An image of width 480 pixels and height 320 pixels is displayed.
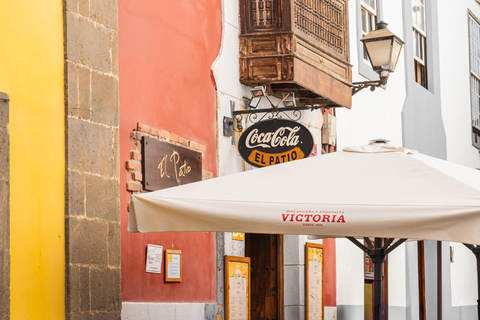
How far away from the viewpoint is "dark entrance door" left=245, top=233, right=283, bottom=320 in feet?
37.6

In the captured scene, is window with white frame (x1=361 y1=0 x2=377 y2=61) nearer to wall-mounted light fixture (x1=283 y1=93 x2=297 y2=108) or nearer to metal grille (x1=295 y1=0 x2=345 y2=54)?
metal grille (x1=295 y1=0 x2=345 y2=54)

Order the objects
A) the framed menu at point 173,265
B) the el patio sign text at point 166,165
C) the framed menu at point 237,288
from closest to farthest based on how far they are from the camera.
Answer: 1. the el patio sign text at point 166,165
2. the framed menu at point 173,265
3. the framed menu at point 237,288

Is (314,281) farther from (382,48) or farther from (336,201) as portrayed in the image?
(336,201)

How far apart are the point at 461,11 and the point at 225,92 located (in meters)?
11.0

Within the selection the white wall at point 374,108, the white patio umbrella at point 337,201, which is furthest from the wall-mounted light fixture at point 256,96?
the white patio umbrella at point 337,201

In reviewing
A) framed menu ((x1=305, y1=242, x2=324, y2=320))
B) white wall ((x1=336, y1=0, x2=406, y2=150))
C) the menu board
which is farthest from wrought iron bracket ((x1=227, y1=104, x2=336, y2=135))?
white wall ((x1=336, y1=0, x2=406, y2=150))

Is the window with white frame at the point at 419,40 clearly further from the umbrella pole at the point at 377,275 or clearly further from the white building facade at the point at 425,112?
the umbrella pole at the point at 377,275

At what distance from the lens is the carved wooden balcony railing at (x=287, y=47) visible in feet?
33.9

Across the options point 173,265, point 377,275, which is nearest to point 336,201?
point 377,275

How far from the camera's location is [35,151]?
6898mm

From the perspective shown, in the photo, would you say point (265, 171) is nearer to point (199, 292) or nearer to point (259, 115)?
point (199, 292)

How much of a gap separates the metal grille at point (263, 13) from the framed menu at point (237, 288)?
2.55 meters

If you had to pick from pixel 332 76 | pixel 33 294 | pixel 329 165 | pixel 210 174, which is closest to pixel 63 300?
pixel 33 294

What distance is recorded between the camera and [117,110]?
7914mm
